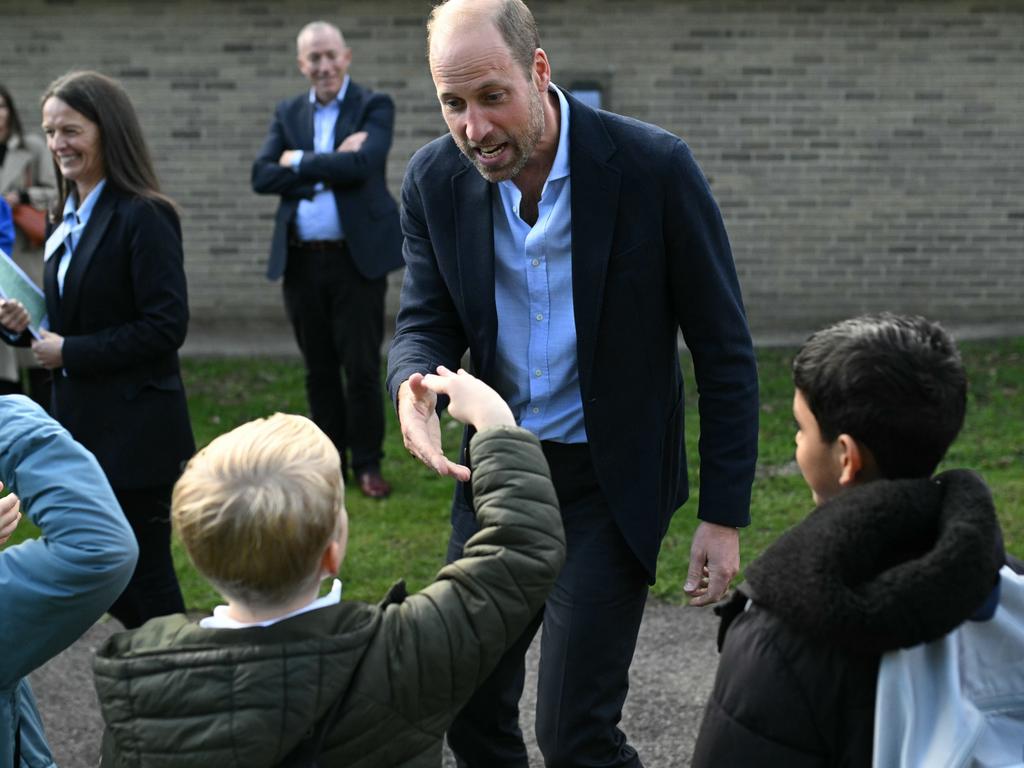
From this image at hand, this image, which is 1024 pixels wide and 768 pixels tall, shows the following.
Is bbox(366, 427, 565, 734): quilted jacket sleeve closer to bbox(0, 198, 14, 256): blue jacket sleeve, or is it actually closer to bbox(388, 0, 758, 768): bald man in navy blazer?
bbox(388, 0, 758, 768): bald man in navy blazer

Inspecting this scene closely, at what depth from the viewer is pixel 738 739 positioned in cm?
201

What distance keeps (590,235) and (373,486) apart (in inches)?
161

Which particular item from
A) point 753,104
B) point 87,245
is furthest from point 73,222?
point 753,104

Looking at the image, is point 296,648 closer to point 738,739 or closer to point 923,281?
point 738,739

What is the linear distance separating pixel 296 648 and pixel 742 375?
152cm

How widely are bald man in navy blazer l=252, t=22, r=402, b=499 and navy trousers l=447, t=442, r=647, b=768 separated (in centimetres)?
382

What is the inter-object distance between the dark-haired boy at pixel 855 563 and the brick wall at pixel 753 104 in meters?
9.15

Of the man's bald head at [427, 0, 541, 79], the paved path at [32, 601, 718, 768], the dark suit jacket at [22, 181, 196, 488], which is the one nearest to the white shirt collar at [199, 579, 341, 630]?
the man's bald head at [427, 0, 541, 79]

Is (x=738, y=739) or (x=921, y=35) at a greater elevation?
(x=921, y=35)

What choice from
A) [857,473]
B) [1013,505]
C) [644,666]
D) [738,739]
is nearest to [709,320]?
[857,473]

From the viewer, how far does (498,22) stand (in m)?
2.97

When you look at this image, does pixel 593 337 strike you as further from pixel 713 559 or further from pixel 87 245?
pixel 87 245

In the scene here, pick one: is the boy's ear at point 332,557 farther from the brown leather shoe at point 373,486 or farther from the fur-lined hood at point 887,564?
the brown leather shoe at point 373,486

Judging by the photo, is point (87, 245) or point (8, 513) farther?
point (87, 245)
